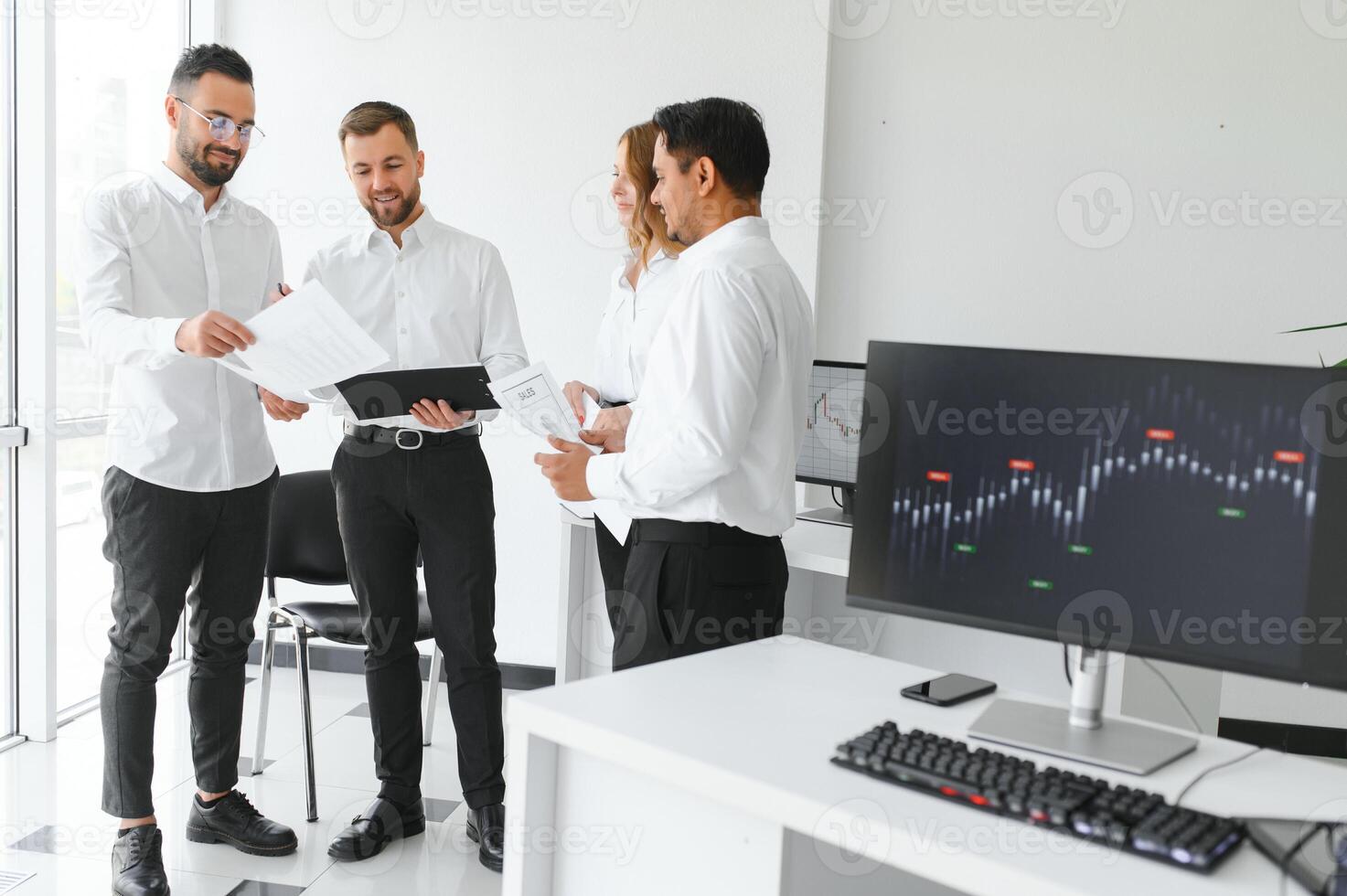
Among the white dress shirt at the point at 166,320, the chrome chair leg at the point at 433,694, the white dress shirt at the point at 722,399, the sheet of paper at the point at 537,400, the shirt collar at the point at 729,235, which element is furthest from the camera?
the chrome chair leg at the point at 433,694

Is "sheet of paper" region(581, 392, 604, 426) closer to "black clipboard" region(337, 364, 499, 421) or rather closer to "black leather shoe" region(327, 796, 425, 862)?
"black clipboard" region(337, 364, 499, 421)

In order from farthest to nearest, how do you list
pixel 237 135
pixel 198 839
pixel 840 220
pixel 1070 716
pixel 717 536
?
pixel 840 220
pixel 198 839
pixel 237 135
pixel 717 536
pixel 1070 716

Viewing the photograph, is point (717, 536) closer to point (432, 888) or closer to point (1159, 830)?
point (1159, 830)

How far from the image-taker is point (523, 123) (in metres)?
3.83

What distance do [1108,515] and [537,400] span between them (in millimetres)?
1131

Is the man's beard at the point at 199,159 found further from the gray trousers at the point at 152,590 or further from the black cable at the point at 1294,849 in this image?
the black cable at the point at 1294,849

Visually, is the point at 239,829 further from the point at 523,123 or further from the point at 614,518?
the point at 523,123

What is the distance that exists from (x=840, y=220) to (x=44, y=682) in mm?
2748

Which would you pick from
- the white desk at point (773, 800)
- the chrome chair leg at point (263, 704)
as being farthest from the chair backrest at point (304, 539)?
the white desk at point (773, 800)

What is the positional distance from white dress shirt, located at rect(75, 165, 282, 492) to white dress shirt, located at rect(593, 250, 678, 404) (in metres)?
0.85

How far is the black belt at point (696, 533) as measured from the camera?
6.12 ft

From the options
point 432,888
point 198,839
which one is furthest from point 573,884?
point 198,839

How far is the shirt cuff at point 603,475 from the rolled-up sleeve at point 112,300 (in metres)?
0.90

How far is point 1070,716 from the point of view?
4.54 feet
